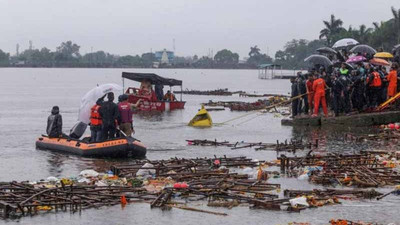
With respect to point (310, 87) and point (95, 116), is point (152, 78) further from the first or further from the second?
point (95, 116)

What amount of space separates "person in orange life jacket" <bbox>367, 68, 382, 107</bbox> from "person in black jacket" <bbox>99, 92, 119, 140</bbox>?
40.2 ft

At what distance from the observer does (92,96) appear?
25062 millimetres

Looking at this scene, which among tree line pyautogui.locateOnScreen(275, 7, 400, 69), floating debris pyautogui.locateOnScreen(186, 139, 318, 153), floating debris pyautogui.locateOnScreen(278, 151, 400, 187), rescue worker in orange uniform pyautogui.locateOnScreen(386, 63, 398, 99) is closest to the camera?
floating debris pyautogui.locateOnScreen(278, 151, 400, 187)

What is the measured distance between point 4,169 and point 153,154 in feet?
17.6

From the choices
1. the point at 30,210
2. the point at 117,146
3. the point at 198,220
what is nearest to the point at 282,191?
the point at 198,220

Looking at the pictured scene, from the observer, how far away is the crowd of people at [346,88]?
32062 mm

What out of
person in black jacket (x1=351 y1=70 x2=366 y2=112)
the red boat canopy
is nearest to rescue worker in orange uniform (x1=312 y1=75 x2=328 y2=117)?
person in black jacket (x1=351 y1=70 x2=366 y2=112)

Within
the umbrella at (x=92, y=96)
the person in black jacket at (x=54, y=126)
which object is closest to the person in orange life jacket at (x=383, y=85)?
the umbrella at (x=92, y=96)

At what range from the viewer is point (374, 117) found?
32469 mm

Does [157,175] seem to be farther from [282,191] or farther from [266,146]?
[266,146]

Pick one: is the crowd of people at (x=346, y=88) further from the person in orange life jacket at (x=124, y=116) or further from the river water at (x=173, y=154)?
the person in orange life jacket at (x=124, y=116)

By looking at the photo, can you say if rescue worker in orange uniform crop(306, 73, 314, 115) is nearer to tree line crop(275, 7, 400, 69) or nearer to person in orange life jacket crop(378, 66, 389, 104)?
person in orange life jacket crop(378, 66, 389, 104)

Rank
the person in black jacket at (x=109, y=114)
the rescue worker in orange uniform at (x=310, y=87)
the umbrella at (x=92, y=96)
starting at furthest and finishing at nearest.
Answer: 1. the rescue worker in orange uniform at (x=310, y=87)
2. the umbrella at (x=92, y=96)
3. the person in black jacket at (x=109, y=114)

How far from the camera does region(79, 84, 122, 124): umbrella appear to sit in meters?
24.9
